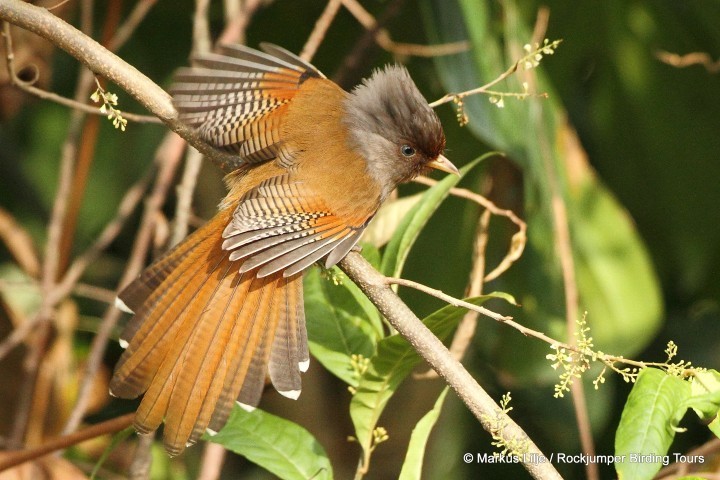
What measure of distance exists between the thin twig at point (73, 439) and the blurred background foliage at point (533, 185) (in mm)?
847

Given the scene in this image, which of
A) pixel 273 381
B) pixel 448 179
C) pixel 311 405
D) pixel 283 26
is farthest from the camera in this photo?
pixel 283 26

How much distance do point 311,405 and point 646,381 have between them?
1.79 meters

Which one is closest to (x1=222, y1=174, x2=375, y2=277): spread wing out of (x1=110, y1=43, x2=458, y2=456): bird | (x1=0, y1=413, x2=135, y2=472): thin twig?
(x1=110, y1=43, x2=458, y2=456): bird

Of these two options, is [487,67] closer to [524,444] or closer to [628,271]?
[628,271]

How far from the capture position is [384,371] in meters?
1.87

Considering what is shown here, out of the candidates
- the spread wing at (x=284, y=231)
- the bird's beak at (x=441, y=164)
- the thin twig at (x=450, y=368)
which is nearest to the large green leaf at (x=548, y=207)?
the bird's beak at (x=441, y=164)

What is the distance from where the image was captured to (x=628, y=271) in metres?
2.80

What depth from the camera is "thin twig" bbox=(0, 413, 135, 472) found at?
194 centimetres

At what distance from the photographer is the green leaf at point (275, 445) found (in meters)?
1.87

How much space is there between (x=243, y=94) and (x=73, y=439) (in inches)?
33.3

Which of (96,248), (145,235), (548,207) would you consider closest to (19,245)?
(96,248)

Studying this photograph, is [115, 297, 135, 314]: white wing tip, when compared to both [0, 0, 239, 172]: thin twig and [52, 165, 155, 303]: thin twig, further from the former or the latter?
[52, 165, 155, 303]: thin twig

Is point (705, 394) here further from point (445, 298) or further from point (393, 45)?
point (393, 45)

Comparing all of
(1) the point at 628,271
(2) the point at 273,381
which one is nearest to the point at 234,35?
(2) the point at 273,381
